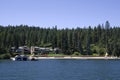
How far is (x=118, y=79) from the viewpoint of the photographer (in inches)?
3228

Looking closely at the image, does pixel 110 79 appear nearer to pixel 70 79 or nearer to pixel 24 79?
pixel 70 79

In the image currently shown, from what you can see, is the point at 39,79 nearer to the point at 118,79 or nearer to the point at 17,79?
the point at 17,79

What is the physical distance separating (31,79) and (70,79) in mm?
9168

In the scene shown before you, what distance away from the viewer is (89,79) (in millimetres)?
82000

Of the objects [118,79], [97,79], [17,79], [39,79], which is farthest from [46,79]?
[118,79]

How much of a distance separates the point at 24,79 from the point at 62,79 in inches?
352

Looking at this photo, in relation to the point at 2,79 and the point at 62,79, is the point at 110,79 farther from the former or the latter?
the point at 2,79

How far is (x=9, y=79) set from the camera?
268ft

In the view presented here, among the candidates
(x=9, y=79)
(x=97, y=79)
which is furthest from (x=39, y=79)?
(x=97, y=79)

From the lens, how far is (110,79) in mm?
82062

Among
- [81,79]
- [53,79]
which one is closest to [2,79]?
[53,79]

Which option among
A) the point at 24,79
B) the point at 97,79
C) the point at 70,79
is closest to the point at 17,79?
the point at 24,79

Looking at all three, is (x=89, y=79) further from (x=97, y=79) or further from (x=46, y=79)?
(x=46, y=79)

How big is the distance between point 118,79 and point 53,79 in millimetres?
15277
